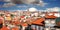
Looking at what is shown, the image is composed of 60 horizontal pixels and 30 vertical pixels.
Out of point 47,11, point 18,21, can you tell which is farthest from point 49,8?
point 18,21

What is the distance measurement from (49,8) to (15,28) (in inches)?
18.7

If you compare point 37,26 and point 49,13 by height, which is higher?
point 49,13

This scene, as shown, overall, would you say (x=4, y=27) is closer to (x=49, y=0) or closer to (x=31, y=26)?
(x=31, y=26)

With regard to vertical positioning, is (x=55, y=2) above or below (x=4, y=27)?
above

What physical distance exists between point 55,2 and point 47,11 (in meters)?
0.14

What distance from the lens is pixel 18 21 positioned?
180 centimetres

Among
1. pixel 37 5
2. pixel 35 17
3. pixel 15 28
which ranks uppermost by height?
pixel 37 5

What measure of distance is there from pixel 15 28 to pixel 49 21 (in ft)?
1.37

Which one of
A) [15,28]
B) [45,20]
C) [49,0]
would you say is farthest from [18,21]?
[49,0]

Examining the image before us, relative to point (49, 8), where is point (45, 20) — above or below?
below

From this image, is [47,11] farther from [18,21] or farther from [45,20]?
[18,21]

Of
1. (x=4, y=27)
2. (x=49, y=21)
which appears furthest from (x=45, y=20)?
(x=4, y=27)

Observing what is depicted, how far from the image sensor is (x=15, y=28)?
1793mm

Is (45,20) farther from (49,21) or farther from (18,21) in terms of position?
(18,21)
